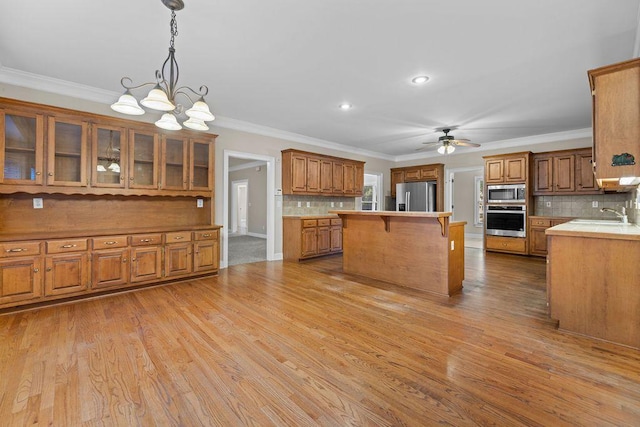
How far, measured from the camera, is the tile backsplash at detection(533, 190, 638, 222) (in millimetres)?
5524

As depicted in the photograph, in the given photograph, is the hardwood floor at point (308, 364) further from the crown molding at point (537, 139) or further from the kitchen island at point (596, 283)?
the crown molding at point (537, 139)

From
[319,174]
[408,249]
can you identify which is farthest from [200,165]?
[408,249]

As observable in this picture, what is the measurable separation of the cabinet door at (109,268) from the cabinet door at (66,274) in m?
0.08

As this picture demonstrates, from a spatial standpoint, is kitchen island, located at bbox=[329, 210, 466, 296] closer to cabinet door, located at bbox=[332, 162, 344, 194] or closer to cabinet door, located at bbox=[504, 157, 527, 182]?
cabinet door, located at bbox=[332, 162, 344, 194]

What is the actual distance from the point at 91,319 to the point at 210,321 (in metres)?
1.23

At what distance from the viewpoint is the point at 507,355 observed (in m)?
2.20

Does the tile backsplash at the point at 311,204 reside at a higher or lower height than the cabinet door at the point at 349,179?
lower

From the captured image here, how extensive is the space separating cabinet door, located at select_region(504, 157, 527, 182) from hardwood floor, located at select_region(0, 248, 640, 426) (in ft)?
12.1

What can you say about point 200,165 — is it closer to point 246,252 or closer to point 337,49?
point 246,252

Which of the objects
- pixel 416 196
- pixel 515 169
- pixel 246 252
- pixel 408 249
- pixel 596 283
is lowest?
pixel 246 252

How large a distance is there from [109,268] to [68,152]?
1.53 meters

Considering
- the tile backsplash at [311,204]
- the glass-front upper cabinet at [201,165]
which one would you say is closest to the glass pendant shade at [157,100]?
the glass-front upper cabinet at [201,165]

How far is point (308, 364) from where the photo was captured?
207 centimetres

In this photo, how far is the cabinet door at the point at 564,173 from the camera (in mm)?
5773
